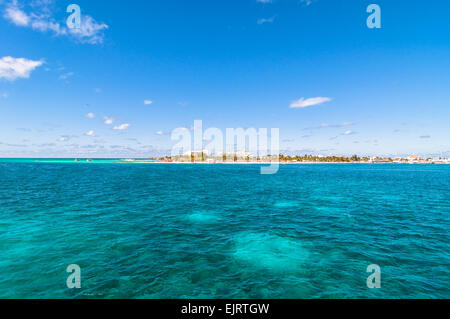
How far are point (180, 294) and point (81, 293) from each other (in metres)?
6.29

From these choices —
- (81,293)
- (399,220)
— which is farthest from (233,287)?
(399,220)

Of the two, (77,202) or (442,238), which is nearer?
(442,238)

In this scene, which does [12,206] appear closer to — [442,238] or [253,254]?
[253,254]

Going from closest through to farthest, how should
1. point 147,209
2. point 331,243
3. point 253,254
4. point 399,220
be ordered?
1. point 253,254
2. point 331,243
3. point 399,220
4. point 147,209

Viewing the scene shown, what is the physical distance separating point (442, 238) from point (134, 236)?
34.0m

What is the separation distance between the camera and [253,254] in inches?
734

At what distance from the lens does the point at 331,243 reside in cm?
2120

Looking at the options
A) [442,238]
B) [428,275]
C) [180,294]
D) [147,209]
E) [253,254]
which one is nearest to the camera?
[180,294]
